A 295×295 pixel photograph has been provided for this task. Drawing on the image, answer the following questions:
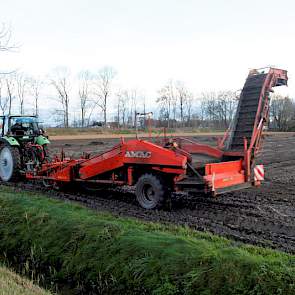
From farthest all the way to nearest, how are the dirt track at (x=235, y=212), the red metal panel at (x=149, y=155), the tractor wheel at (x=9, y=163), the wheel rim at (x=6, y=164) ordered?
the wheel rim at (x=6, y=164) → the tractor wheel at (x=9, y=163) → the red metal panel at (x=149, y=155) → the dirt track at (x=235, y=212)

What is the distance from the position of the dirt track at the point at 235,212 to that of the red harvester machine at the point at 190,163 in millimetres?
445

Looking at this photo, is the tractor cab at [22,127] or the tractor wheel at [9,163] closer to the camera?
the tractor wheel at [9,163]

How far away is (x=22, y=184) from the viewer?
1284 cm

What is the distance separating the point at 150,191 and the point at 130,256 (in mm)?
3257

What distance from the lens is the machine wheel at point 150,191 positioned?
9.12 metres

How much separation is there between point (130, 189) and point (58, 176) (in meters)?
1.98

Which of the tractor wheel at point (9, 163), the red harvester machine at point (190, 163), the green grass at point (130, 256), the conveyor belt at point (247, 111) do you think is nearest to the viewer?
the green grass at point (130, 256)

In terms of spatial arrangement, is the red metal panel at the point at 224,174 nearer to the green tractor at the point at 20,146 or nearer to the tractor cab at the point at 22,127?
the green tractor at the point at 20,146

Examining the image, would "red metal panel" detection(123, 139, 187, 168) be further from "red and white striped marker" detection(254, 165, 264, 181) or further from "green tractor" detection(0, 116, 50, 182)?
"green tractor" detection(0, 116, 50, 182)

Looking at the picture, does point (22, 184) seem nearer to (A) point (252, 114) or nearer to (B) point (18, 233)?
(B) point (18, 233)

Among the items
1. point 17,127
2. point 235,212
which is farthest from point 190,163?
point 17,127

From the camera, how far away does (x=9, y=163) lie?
12875mm

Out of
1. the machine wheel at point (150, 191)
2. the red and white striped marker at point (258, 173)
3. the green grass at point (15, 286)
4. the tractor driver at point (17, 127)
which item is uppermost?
the tractor driver at point (17, 127)

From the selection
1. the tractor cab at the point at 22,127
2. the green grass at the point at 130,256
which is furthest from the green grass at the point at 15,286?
the tractor cab at the point at 22,127
